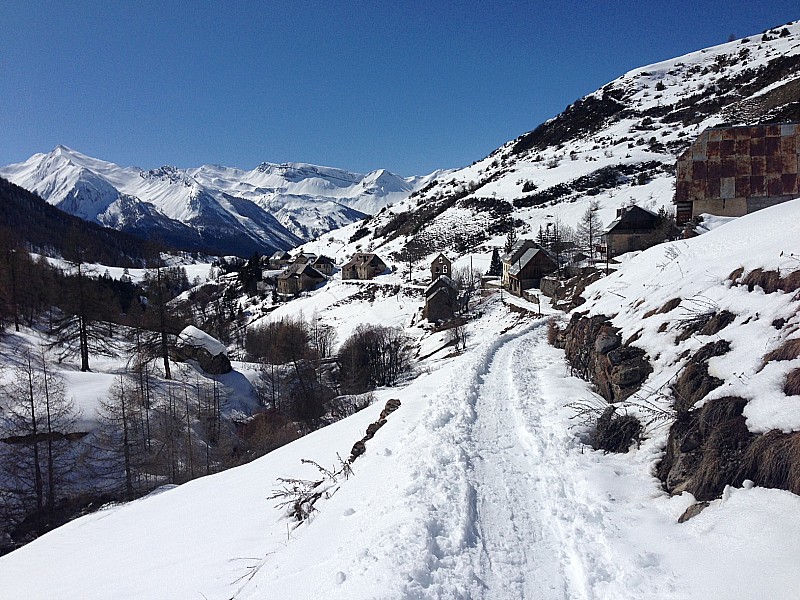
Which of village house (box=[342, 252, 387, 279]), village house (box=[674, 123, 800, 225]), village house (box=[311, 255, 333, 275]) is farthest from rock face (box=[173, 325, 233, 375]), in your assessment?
village house (box=[311, 255, 333, 275])

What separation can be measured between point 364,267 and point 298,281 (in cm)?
1461

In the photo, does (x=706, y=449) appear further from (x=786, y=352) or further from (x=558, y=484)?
(x=558, y=484)

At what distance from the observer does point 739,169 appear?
13.4m

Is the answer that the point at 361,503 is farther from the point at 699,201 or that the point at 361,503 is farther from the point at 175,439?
the point at 175,439

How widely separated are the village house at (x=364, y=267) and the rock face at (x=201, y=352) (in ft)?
164

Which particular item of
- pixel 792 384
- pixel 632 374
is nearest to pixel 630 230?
pixel 632 374

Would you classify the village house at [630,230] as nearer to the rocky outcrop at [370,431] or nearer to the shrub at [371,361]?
the shrub at [371,361]

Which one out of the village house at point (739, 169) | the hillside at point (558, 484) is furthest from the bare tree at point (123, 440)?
the village house at point (739, 169)

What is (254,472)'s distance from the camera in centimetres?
→ 1235

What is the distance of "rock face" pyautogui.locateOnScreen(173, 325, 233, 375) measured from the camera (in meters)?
32.1

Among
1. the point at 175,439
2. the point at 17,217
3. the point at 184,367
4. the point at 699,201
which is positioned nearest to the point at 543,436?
the point at 699,201

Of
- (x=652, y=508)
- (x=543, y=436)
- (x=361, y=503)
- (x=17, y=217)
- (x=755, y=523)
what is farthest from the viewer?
(x=17, y=217)

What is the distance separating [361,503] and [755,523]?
477cm

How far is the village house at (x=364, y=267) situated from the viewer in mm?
81688
